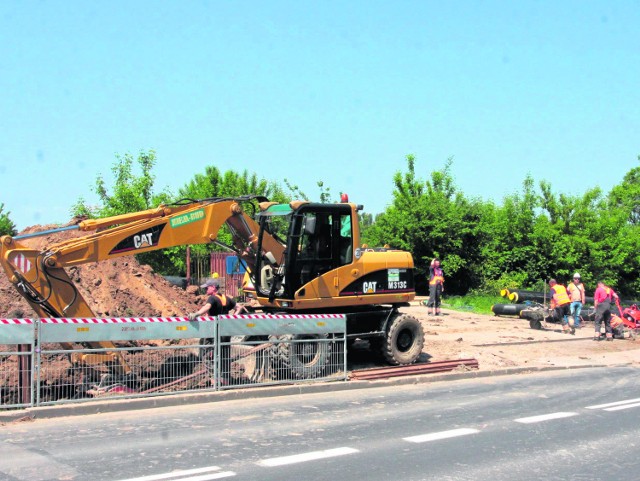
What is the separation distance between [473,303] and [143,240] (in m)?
21.5

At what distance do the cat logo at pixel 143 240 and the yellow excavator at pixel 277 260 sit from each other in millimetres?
17

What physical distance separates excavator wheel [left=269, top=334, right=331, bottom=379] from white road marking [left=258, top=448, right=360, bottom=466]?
4340 millimetres

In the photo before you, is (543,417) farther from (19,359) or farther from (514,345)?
(514,345)

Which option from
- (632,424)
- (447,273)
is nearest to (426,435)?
(632,424)

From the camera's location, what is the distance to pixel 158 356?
11312 mm

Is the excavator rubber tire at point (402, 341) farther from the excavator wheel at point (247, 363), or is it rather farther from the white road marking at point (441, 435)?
the white road marking at point (441, 435)

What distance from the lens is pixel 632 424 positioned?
9578mm

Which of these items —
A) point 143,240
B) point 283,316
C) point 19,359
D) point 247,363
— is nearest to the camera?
point 19,359

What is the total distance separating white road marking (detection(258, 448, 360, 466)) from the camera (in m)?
7.38

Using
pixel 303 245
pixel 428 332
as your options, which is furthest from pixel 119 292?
pixel 428 332

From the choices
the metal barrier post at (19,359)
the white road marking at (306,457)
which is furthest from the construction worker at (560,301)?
the metal barrier post at (19,359)

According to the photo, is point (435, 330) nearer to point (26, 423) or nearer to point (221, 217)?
point (221, 217)

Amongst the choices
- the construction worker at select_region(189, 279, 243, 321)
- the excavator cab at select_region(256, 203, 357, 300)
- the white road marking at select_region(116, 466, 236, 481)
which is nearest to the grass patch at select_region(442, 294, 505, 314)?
the excavator cab at select_region(256, 203, 357, 300)

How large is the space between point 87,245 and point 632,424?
8.85 metres
